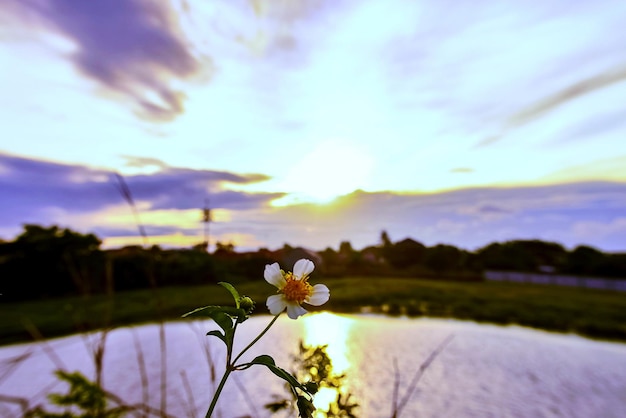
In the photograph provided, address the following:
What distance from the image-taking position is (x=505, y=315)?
1720 centimetres

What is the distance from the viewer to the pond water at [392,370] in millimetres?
7699

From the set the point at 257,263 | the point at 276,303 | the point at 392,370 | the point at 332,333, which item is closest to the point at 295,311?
the point at 276,303

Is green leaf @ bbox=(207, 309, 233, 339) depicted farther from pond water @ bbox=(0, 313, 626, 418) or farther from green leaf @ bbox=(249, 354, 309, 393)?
pond water @ bbox=(0, 313, 626, 418)

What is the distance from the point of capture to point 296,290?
2.30ft

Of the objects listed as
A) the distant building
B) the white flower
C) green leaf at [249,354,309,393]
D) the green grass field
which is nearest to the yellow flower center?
the white flower

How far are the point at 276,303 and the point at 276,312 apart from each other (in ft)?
0.17

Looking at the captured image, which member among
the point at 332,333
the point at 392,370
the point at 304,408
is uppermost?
the point at 304,408

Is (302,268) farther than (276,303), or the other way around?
(302,268)

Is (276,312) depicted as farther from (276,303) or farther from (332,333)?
(332,333)

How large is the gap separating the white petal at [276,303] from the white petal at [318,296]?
0.05 m

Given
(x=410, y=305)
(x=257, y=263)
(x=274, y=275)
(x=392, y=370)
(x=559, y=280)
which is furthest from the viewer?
(x=559, y=280)

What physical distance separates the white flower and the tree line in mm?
14064

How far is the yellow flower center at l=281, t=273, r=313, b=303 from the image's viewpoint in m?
0.68

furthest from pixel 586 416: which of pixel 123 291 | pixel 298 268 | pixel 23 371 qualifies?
pixel 123 291
